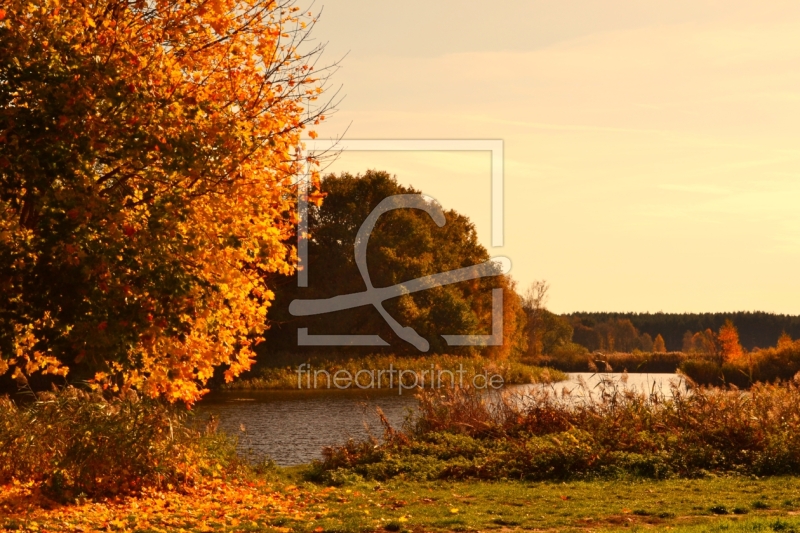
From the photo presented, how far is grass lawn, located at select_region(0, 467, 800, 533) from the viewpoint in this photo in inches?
408

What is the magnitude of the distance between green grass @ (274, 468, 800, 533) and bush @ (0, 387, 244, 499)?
278 centimetres

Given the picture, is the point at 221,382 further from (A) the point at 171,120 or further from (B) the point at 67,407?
(A) the point at 171,120

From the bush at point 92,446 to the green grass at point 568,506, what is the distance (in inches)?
110

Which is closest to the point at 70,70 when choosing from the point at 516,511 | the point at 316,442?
the point at 516,511

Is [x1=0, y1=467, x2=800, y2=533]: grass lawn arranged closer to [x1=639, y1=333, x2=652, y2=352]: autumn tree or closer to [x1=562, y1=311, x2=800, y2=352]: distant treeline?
[x1=562, y1=311, x2=800, y2=352]: distant treeline

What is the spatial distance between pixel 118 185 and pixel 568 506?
7.67 m

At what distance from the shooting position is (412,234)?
51.7 metres

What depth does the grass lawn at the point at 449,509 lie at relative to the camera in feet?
34.0

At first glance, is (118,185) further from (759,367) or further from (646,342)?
(646,342)

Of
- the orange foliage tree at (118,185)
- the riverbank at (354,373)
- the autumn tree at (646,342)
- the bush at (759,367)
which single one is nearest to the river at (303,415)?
the riverbank at (354,373)

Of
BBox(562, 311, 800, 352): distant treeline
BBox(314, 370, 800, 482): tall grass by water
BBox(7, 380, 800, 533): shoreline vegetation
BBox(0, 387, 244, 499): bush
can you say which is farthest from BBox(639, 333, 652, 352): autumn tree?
BBox(0, 387, 244, 499): bush

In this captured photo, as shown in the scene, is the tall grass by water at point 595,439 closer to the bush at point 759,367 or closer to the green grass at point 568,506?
the green grass at point 568,506

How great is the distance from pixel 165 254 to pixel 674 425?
11015mm

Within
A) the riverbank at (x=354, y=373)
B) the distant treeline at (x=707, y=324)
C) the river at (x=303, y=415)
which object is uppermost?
the distant treeline at (x=707, y=324)
